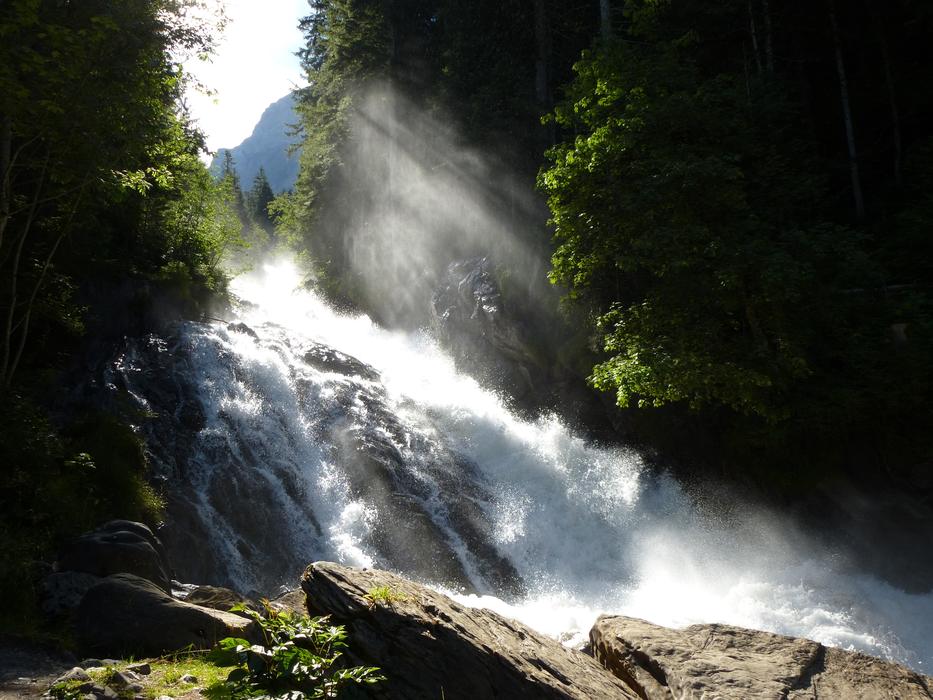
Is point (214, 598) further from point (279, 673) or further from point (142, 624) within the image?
point (279, 673)

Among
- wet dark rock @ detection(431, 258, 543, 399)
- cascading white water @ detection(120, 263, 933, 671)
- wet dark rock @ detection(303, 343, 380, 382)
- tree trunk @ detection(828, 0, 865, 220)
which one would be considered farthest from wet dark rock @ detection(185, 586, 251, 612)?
tree trunk @ detection(828, 0, 865, 220)

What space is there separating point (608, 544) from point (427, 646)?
1092 cm

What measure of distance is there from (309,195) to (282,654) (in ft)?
109

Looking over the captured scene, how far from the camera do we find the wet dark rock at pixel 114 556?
7.65 meters

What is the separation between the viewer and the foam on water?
10922 millimetres

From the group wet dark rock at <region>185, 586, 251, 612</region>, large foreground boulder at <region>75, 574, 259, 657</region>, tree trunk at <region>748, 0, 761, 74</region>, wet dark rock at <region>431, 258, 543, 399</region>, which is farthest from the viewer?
wet dark rock at <region>431, 258, 543, 399</region>

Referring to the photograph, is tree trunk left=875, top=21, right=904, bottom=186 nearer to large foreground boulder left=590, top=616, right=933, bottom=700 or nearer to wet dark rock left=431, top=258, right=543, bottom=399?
wet dark rock left=431, top=258, right=543, bottom=399

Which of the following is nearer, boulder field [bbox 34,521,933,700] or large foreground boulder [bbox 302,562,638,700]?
large foreground boulder [bbox 302,562,638,700]

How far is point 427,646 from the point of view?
427 cm

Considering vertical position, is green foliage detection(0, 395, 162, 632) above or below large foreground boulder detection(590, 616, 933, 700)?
below

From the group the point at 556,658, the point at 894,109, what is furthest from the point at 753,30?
the point at 556,658

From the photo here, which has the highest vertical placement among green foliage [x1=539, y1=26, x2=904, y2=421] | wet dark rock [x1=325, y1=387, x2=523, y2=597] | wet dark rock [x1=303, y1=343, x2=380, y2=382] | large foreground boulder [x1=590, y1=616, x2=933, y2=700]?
green foliage [x1=539, y1=26, x2=904, y2=421]

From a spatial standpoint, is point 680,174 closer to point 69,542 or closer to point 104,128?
point 104,128

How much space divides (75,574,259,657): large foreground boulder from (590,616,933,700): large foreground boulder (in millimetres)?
3807
